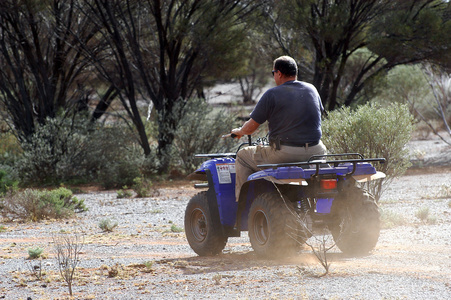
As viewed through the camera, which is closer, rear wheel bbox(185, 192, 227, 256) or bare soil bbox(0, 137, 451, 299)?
bare soil bbox(0, 137, 451, 299)

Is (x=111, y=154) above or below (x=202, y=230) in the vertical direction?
above

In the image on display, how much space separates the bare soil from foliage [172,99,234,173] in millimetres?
10651

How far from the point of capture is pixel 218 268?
247 inches

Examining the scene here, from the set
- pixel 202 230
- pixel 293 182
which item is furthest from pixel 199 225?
pixel 293 182

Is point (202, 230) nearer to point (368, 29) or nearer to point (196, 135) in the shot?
point (196, 135)

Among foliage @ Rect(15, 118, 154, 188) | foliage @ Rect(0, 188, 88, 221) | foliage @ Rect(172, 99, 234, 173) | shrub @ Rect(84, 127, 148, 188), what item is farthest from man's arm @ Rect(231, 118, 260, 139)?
foliage @ Rect(172, 99, 234, 173)

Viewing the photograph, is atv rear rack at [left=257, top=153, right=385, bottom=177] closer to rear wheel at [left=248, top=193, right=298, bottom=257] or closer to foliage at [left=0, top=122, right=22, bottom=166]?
rear wheel at [left=248, top=193, right=298, bottom=257]

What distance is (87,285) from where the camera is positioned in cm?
568

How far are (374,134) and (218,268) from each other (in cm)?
549

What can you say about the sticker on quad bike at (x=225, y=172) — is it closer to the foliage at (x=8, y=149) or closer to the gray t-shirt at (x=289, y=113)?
the gray t-shirt at (x=289, y=113)

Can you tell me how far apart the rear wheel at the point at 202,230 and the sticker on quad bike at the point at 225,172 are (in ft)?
1.18

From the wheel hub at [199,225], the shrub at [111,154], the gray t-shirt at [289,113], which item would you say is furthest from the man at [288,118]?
the shrub at [111,154]

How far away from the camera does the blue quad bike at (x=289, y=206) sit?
6059 millimetres

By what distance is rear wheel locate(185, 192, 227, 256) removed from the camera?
7.01m
